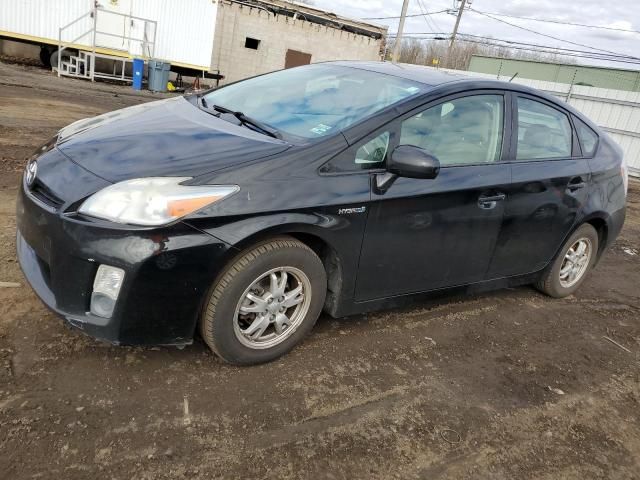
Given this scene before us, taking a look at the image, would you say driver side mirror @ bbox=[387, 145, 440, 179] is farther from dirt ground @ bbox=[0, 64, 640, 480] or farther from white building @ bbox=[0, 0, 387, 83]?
white building @ bbox=[0, 0, 387, 83]

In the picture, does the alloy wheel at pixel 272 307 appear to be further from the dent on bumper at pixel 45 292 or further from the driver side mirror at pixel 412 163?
the driver side mirror at pixel 412 163

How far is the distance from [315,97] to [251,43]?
22.5 metres

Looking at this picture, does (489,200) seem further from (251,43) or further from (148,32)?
(251,43)

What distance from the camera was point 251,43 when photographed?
952 inches

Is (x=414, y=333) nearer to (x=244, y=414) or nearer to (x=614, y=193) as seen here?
(x=244, y=414)

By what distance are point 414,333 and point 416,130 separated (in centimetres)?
139

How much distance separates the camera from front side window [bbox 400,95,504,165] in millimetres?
3191

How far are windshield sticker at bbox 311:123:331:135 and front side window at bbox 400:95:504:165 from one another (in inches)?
17.5

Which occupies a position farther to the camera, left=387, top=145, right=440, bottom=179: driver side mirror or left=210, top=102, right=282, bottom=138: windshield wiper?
left=210, top=102, right=282, bottom=138: windshield wiper

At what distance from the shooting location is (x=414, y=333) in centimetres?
363

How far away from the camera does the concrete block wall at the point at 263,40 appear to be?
76.7ft

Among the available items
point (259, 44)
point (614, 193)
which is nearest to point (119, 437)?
point (614, 193)

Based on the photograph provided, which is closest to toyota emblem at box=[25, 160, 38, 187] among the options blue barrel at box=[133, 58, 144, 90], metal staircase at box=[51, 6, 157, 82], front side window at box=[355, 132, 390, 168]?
front side window at box=[355, 132, 390, 168]

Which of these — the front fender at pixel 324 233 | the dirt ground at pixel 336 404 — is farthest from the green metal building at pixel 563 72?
the front fender at pixel 324 233
